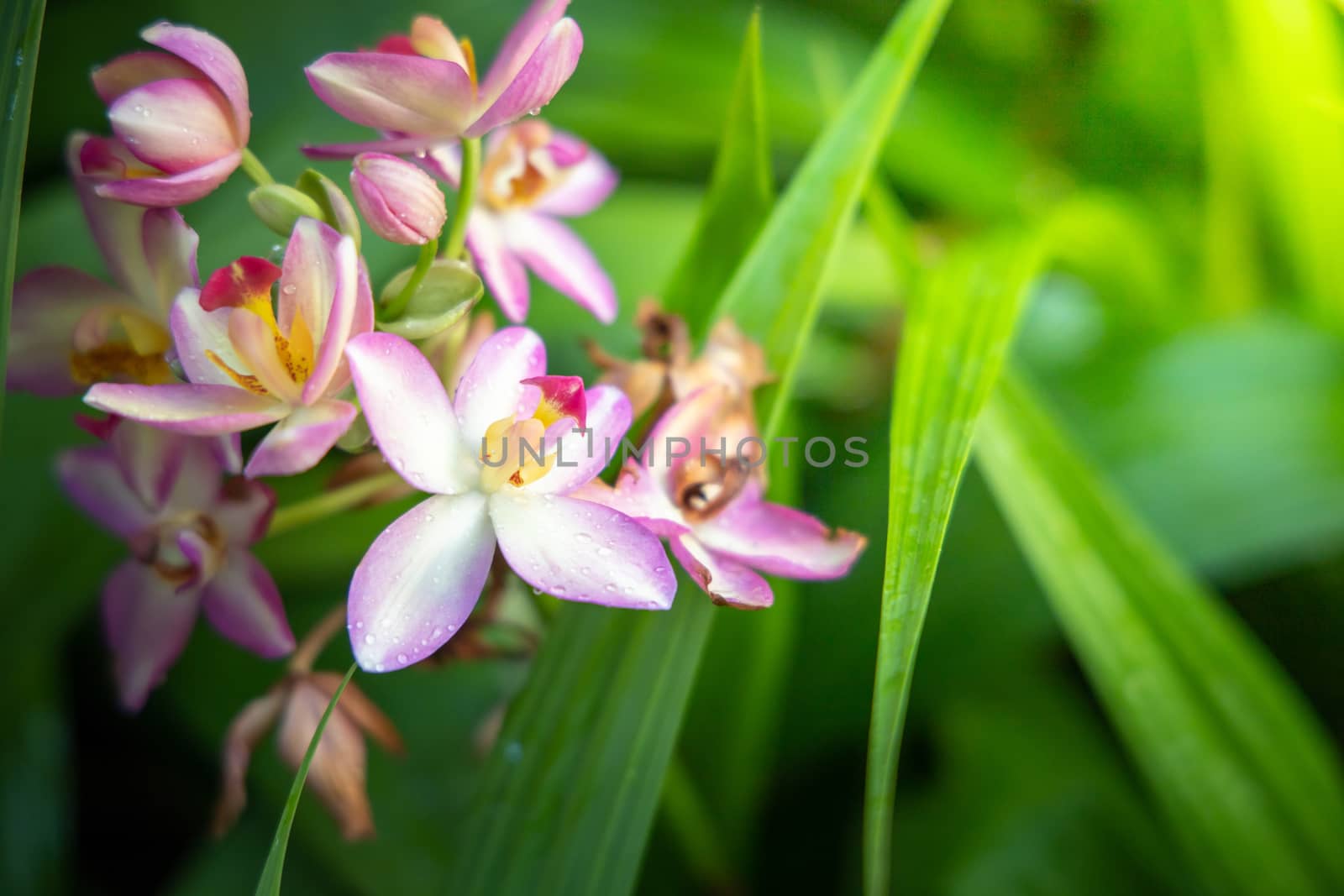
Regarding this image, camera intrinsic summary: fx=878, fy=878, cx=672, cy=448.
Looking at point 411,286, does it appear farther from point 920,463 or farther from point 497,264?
point 920,463

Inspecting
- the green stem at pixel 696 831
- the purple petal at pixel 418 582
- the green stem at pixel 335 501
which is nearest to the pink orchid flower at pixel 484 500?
the purple petal at pixel 418 582

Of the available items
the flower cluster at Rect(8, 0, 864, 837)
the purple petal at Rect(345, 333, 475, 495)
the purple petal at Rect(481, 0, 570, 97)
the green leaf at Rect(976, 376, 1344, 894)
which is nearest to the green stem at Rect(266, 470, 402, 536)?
the flower cluster at Rect(8, 0, 864, 837)

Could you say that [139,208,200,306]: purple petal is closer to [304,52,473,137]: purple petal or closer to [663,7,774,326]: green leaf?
[304,52,473,137]: purple petal

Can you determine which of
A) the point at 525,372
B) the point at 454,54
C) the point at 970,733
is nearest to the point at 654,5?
the point at 454,54

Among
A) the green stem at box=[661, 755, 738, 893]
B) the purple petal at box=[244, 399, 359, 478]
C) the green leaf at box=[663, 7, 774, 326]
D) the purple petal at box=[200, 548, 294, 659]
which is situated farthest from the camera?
the green stem at box=[661, 755, 738, 893]

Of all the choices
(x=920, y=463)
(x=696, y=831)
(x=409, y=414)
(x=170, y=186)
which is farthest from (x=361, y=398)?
(x=696, y=831)

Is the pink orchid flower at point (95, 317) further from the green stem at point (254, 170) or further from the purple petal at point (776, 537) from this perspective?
the purple petal at point (776, 537)

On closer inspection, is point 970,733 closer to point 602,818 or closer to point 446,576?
point 602,818
